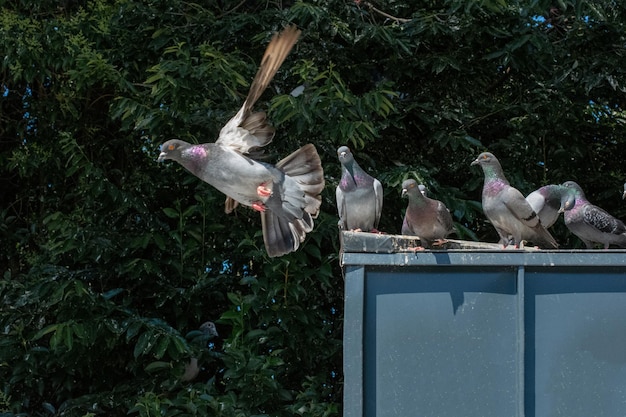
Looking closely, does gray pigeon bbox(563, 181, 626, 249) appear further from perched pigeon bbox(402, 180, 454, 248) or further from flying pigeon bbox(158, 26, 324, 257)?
flying pigeon bbox(158, 26, 324, 257)

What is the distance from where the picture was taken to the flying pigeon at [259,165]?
5.16 metres

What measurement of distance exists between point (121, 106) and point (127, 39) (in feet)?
2.51

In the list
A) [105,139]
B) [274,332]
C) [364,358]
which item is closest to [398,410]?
[364,358]

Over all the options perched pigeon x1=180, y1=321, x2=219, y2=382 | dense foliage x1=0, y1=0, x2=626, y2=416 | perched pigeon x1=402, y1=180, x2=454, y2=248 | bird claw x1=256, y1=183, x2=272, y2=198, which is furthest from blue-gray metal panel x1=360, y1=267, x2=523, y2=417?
perched pigeon x1=180, y1=321, x2=219, y2=382

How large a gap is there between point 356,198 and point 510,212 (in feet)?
3.12

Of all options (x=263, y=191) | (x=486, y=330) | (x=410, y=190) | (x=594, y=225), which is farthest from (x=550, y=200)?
(x=486, y=330)

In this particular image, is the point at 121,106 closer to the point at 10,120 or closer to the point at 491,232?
the point at 10,120

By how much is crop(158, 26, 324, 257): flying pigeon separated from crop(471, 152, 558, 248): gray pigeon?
0.86m

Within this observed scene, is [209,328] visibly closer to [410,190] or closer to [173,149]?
[173,149]

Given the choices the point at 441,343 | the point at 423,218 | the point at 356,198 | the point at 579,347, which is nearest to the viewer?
the point at 579,347

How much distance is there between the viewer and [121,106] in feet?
23.5

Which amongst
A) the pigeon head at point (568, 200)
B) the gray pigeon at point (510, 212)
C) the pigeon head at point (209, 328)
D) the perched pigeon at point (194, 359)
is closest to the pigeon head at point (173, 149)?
the gray pigeon at point (510, 212)

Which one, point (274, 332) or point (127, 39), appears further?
point (127, 39)

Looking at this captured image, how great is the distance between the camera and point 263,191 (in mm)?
5363
